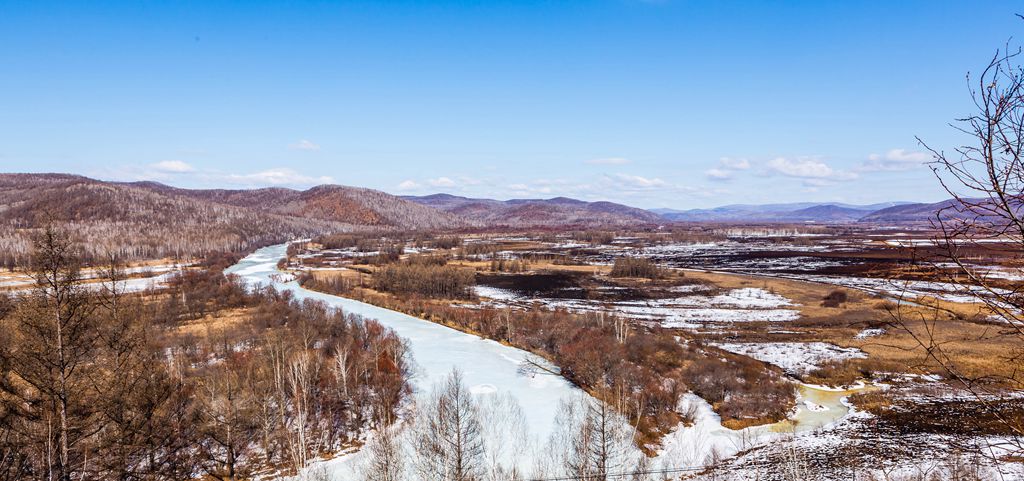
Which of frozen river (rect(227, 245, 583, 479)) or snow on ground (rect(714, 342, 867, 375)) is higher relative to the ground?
snow on ground (rect(714, 342, 867, 375))

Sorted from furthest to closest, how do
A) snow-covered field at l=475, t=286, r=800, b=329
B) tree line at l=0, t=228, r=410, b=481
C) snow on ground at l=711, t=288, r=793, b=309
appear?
snow on ground at l=711, t=288, r=793, b=309 < snow-covered field at l=475, t=286, r=800, b=329 < tree line at l=0, t=228, r=410, b=481

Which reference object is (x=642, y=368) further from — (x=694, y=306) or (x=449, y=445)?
(x=694, y=306)

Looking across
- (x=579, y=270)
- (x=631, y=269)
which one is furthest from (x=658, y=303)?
(x=579, y=270)

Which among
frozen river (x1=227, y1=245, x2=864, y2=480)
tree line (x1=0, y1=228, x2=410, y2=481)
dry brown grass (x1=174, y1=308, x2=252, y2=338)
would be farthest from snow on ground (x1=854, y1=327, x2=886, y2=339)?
dry brown grass (x1=174, y1=308, x2=252, y2=338)

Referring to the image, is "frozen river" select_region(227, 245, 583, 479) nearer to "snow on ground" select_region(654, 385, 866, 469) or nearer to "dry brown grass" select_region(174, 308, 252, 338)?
"snow on ground" select_region(654, 385, 866, 469)

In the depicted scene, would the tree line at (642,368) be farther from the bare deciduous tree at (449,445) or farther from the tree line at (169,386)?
the tree line at (169,386)

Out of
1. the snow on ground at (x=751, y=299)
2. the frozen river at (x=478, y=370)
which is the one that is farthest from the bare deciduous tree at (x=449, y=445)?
the snow on ground at (x=751, y=299)

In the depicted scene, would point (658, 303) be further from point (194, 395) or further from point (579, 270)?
point (194, 395)

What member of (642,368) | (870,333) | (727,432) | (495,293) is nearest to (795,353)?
(870,333)

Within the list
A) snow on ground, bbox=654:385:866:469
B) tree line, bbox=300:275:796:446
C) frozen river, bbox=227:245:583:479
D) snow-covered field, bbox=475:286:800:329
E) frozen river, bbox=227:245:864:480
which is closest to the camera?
snow on ground, bbox=654:385:866:469
